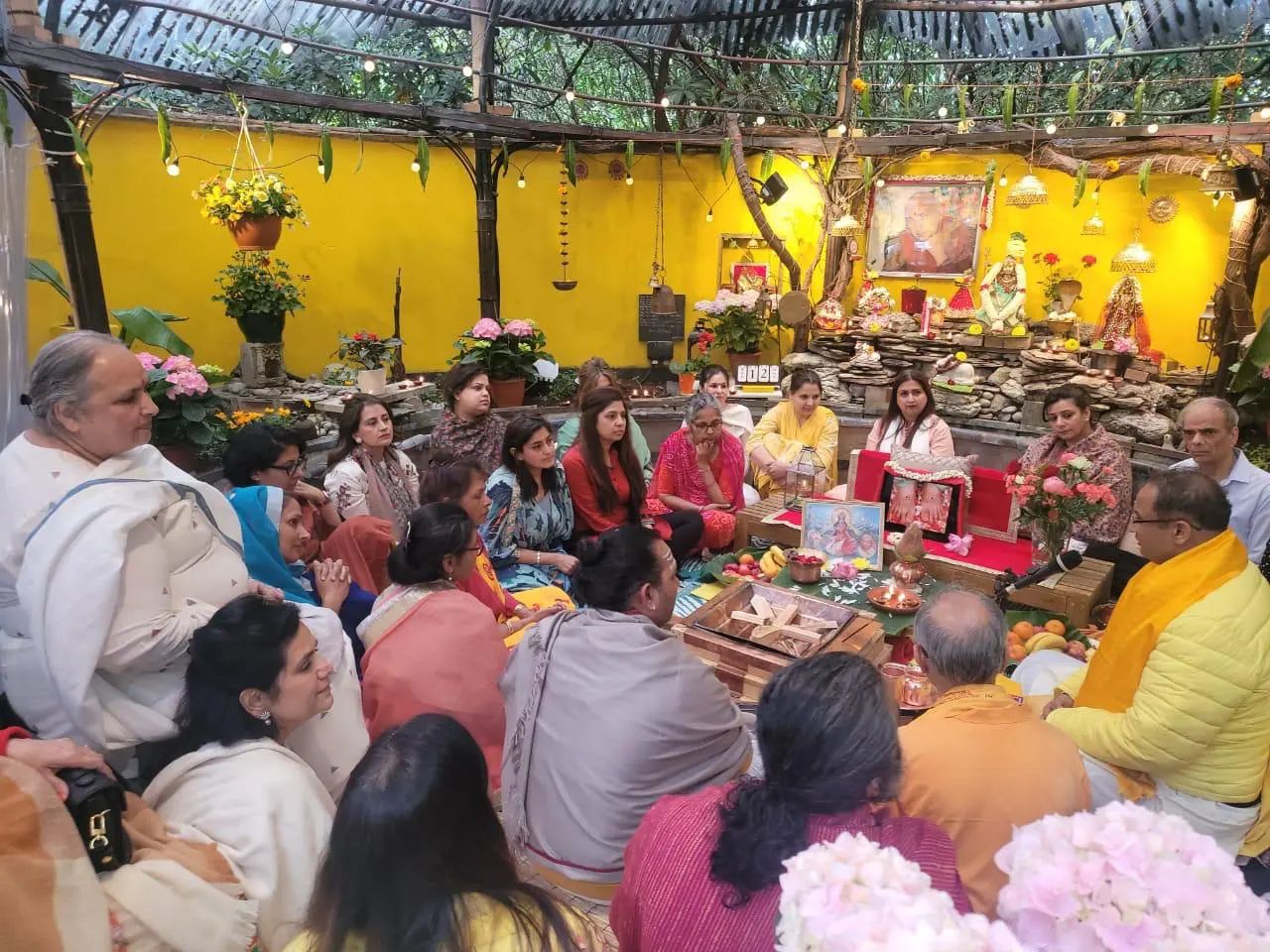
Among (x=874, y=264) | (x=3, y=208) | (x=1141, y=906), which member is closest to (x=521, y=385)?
(x=3, y=208)

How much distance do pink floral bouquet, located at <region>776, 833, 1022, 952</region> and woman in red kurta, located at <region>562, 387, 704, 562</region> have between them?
3.83m

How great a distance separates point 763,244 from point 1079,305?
361 centimetres

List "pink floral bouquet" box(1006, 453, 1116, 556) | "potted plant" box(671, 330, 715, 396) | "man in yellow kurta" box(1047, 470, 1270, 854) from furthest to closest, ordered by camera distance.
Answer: "potted plant" box(671, 330, 715, 396), "pink floral bouquet" box(1006, 453, 1116, 556), "man in yellow kurta" box(1047, 470, 1270, 854)

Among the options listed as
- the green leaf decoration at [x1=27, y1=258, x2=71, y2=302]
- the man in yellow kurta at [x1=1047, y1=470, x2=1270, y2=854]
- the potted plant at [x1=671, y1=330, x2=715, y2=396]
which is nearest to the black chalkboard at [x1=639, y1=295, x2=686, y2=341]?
the potted plant at [x1=671, y1=330, x2=715, y2=396]

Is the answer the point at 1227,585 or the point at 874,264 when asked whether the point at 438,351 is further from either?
the point at 1227,585

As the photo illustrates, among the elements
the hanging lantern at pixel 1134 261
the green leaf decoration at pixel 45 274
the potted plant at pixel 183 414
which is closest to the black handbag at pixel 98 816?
the potted plant at pixel 183 414

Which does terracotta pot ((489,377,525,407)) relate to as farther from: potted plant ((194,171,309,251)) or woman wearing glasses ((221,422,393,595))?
woman wearing glasses ((221,422,393,595))

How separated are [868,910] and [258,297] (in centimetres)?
729

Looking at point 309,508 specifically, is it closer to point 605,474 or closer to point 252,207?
A: point 605,474

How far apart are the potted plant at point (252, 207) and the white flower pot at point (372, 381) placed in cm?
125

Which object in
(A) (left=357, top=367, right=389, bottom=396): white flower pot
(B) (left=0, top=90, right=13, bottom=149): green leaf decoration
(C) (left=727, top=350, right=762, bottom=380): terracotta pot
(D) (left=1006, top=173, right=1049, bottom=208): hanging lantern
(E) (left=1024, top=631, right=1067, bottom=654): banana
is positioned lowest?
(E) (left=1024, top=631, right=1067, bottom=654): banana

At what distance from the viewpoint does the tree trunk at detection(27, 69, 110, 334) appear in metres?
4.79

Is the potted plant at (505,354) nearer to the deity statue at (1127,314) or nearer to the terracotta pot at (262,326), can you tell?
the terracotta pot at (262,326)

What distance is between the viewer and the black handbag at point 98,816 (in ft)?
4.85
